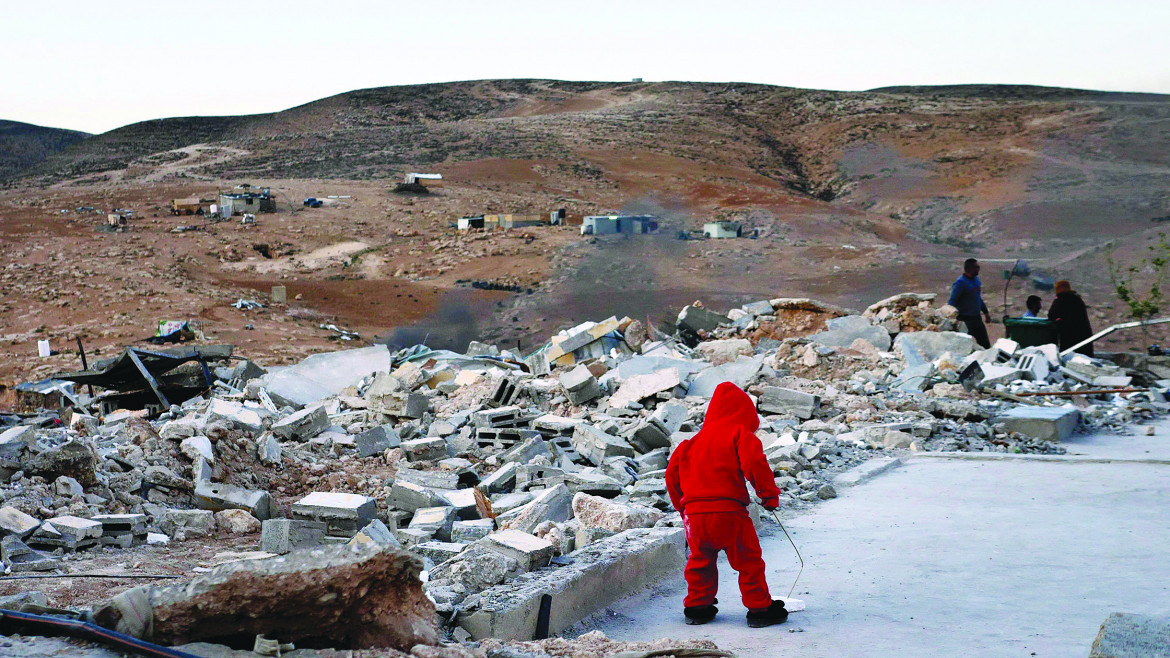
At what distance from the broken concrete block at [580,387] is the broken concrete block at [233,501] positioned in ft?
13.5

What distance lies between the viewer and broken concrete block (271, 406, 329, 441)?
9.28 meters

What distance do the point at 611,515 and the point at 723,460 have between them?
1486mm

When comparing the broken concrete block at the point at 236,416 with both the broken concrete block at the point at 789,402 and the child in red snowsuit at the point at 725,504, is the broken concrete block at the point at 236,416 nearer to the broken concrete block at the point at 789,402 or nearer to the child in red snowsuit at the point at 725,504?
the broken concrete block at the point at 789,402

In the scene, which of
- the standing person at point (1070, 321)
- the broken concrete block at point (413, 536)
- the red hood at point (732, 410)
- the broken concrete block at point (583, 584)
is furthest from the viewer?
the standing person at point (1070, 321)

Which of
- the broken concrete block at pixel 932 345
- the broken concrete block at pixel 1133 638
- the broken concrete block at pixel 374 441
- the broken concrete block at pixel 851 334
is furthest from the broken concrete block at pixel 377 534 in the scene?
the broken concrete block at pixel 851 334

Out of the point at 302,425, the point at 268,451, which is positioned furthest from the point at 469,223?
the point at 268,451

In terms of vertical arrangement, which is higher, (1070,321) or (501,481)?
(1070,321)

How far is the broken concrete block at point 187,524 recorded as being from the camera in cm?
673

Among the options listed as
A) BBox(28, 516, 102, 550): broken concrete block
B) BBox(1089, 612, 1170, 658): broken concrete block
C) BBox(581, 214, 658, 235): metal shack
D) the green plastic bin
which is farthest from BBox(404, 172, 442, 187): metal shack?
BBox(1089, 612, 1170, 658): broken concrete block

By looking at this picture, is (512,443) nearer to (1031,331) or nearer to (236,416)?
(236,416)

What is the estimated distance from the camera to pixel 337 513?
651 centimetres

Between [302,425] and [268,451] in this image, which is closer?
[268,451]

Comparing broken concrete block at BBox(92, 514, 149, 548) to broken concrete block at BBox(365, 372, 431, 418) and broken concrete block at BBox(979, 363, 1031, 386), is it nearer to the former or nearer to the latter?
broken concrete block at BBox(365, 372, 431, 418)

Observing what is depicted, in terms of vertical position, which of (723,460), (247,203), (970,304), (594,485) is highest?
(247,203)
